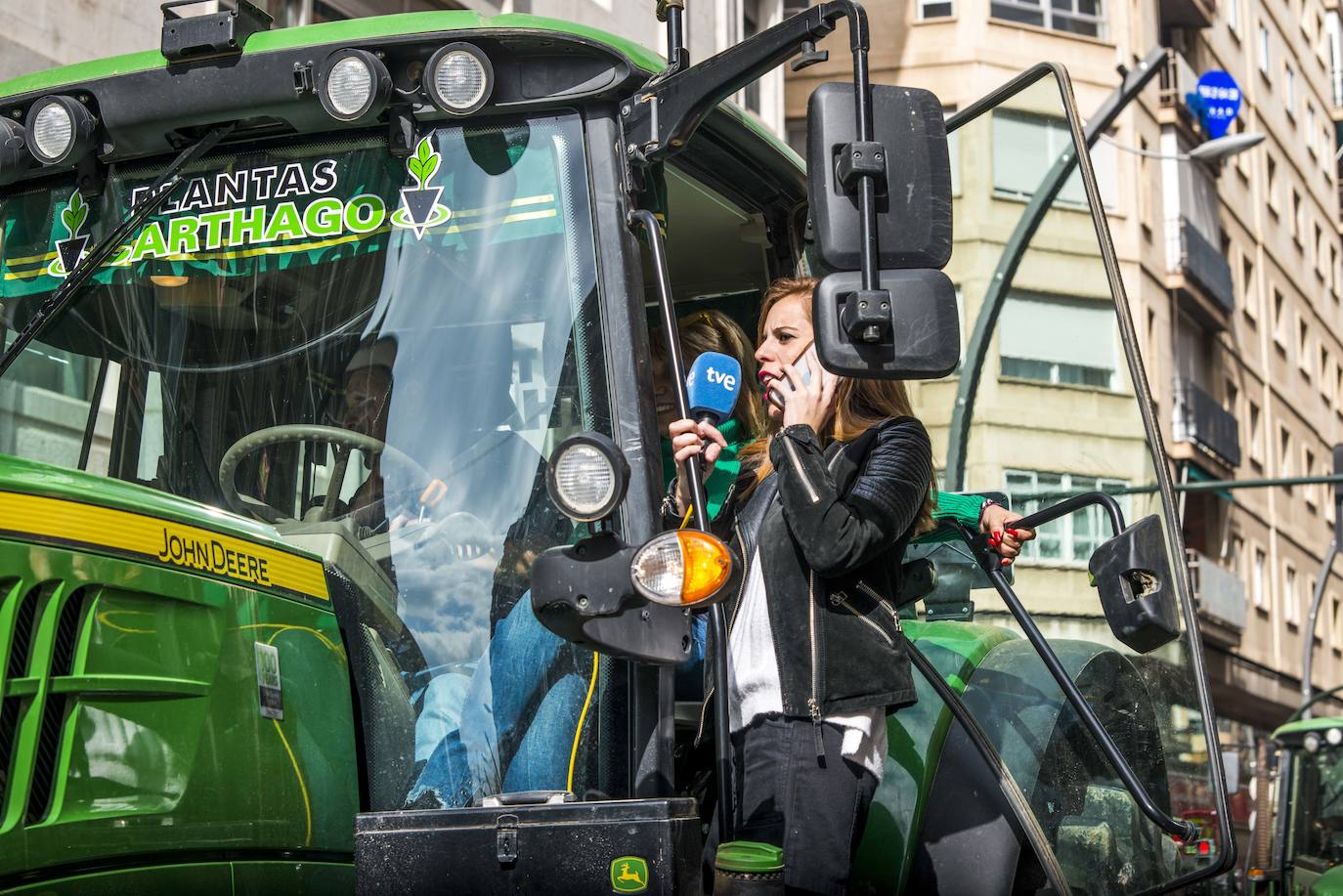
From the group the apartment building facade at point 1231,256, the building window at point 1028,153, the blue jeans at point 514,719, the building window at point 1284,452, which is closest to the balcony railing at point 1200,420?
the apartment building facade at point 1231,256

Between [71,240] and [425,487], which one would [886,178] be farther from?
[71,240]

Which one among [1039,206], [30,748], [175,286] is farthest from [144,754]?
[1039,206]

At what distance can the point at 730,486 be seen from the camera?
3.89 meters

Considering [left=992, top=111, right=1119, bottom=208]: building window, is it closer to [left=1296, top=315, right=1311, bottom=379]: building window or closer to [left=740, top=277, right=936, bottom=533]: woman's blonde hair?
[left=740, top=277, right=936, bottom=533]: woman's blonde hair

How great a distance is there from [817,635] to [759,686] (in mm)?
156

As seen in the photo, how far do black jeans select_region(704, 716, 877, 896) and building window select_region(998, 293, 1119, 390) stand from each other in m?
2.10

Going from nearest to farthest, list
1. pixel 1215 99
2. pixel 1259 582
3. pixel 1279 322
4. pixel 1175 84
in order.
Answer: pixel 1215 99
pixel 1175 84
pixel 1259 582
pixel 1279 322

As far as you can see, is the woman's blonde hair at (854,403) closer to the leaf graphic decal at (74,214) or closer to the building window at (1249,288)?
the leaf graphic decal at (74,214)

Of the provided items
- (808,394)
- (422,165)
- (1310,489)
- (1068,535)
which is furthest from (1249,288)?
(422,165)

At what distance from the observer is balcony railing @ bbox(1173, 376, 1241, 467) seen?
3494 centimetres

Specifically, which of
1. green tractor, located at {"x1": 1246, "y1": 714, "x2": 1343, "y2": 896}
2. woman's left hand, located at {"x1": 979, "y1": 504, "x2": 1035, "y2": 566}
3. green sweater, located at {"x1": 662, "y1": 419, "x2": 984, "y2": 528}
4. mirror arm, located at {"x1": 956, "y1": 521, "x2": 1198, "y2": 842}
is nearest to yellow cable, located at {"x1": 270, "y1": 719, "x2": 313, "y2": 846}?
green sweater, located at {"x1": 662, "y1": 419, "x2": 984, "y2": 528}

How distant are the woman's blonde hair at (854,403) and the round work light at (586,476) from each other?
750mm

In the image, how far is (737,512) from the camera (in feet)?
12.0

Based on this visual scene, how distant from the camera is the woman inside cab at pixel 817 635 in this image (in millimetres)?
3273
